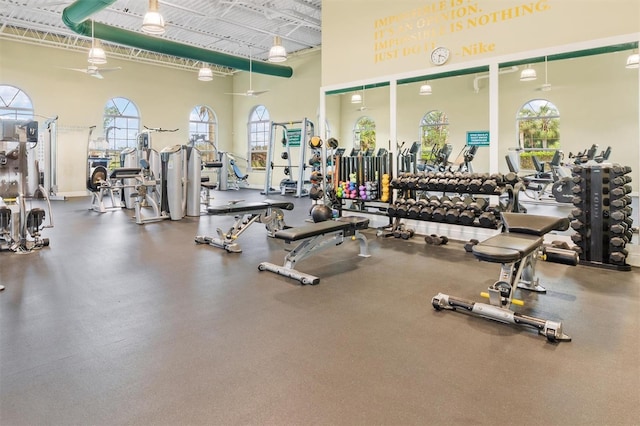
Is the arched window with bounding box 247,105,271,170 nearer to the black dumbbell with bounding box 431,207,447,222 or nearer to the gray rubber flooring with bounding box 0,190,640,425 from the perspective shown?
the black dumbbell with bounding box 431,207,447,222

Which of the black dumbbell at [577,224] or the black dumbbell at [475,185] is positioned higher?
the black dumbbell at [475,185]

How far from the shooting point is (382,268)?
3.62m

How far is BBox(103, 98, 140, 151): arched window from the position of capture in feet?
37.7

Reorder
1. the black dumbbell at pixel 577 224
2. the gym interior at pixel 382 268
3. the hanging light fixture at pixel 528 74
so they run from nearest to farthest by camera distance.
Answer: the gym interior at pixel 382 268 < the black dumbbell at pixel 577 224 < the hanging light fixture at pixel 528 74

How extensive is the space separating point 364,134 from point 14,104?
869 centimetres

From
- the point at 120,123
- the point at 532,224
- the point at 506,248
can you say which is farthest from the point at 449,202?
the point at 120,123

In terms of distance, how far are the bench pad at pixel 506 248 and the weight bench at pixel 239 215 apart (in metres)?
2.60

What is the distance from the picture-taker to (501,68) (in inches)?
188

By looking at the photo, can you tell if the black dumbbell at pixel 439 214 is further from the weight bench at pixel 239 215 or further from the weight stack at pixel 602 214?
the weight bench at pixel 239 215

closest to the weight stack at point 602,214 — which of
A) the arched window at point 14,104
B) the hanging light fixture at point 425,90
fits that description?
the hanging light fixture at point 425,90

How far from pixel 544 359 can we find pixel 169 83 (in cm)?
1284

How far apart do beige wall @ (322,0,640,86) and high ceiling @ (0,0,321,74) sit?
2914 millimetres

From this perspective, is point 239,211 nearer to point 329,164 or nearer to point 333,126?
point 329,164

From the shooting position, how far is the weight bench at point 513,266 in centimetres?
224
